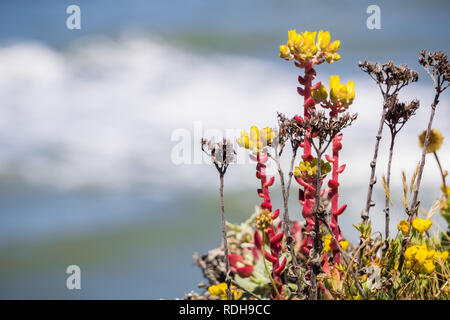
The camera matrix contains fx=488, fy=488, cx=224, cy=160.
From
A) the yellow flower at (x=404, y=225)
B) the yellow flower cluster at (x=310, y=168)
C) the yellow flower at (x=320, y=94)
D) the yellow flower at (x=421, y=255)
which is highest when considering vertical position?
the yellow flower at (x=320, y=94)

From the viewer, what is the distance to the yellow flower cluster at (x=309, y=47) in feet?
9.29

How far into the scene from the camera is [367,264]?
123 inches

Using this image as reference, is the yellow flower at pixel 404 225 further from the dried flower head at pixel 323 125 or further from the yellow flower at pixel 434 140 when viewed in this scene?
the yellow flower at pixel 434 140

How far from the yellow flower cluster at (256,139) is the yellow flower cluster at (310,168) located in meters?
0.23

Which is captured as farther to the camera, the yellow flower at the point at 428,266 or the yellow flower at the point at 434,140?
the yellow flower at the point at 434,140

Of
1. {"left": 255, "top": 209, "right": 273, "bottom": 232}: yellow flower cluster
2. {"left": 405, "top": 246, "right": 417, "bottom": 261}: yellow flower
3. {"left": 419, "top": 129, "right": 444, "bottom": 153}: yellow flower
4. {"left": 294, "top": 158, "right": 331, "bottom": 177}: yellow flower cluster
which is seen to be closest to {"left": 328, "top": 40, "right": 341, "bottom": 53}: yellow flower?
{"left": 294, "top": 158, "right": 331, "bottom": 177}: yellow flower cluster

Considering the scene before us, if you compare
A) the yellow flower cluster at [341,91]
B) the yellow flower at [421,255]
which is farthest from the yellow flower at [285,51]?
the yellow flower at [421,255]

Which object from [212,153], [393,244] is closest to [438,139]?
[393,244]

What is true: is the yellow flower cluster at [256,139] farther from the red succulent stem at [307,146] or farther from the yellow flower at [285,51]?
the yellow flower at [285,51]

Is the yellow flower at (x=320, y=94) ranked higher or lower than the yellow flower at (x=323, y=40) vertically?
lower

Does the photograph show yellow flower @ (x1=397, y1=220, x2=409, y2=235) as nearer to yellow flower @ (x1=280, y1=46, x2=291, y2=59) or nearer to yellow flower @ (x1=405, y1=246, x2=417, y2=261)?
yellow flower @ (x1=405, y1=246, x2=417, y2=261)

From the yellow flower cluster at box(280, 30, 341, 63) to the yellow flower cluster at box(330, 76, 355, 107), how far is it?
14 cm

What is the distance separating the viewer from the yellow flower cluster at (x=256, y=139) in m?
2.86
